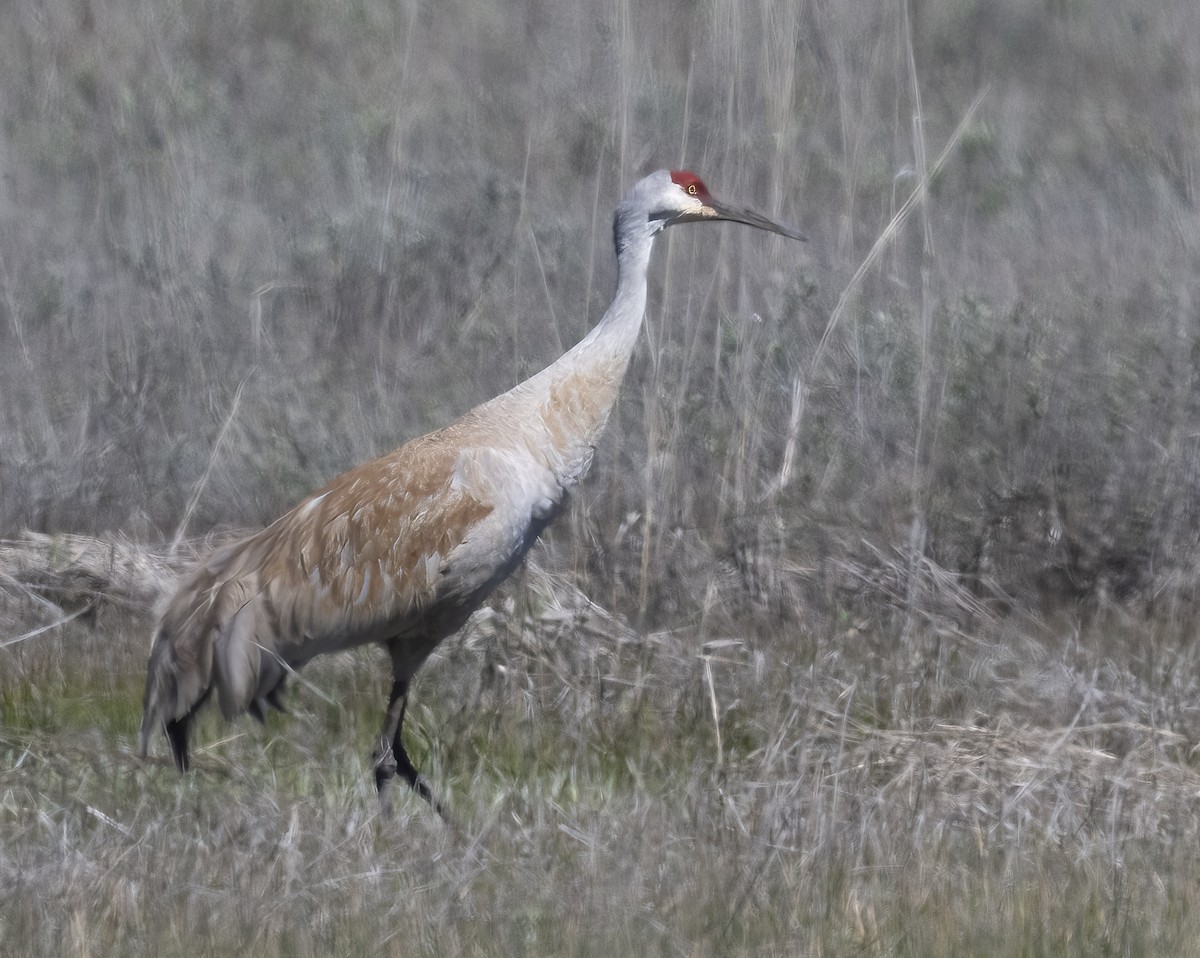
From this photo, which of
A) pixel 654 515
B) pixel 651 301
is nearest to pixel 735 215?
pixel 654 515

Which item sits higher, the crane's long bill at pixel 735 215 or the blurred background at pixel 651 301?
the crane's long bill at pixel 735 215

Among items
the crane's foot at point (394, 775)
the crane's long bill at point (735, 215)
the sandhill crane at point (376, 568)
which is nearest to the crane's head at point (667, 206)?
the crane's long bill at point (735, 215)

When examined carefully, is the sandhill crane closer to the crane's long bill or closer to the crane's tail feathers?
the crane's tail feathers

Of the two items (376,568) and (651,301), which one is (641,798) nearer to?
(376,568)

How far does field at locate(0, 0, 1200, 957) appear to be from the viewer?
346 centimetres

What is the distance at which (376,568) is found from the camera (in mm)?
4367

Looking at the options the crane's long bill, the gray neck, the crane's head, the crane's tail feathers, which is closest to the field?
the crane's tail feathers

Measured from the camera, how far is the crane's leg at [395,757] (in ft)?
13.9

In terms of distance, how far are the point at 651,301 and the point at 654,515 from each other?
2.39 metres

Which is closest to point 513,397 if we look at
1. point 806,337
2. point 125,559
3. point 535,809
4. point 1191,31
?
point 535,809

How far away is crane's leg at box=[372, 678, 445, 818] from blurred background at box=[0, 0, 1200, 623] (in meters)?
1.03

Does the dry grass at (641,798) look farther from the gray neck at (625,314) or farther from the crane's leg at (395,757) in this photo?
the gray neck at (625,314)

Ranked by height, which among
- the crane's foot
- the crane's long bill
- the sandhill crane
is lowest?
the crane's foot

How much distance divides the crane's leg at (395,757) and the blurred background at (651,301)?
3.39 ft
